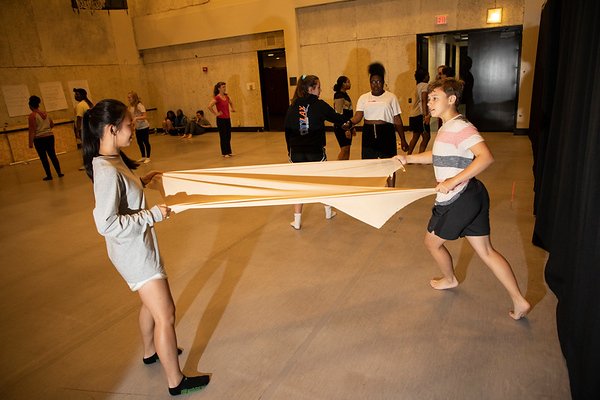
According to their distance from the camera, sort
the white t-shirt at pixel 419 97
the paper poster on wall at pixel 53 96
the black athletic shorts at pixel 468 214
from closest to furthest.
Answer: the black athletic shorts at pixel 468 214, the white t-shirt at pixel 419 97, the paper poster on wall at pixel 53 96

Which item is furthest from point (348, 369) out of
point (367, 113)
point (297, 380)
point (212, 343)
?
point (367, 113)

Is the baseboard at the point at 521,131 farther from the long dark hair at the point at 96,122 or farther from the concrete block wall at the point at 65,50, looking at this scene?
the concrete block wall at the point at 65,50

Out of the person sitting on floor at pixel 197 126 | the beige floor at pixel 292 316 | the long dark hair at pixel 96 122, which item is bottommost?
the beige floor at pixel 292 316

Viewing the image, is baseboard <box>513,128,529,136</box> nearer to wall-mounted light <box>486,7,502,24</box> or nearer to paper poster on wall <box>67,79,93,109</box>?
wall-mounted light <box>486,7,502,24</box>

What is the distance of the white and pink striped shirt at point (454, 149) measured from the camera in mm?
2279

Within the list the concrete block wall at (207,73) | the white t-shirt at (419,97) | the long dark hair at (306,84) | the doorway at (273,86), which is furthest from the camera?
the concrete block wall at (207,73)

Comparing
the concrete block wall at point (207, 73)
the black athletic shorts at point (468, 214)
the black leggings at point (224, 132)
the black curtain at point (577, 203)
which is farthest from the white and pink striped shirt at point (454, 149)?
the concrete block wall at point (207, 73)

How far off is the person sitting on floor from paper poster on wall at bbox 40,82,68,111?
3550 millimetres

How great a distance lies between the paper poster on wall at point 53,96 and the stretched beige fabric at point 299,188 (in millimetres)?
11073

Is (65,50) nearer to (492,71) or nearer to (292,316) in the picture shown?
(492,71)

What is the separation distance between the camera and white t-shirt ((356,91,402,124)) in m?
4.40

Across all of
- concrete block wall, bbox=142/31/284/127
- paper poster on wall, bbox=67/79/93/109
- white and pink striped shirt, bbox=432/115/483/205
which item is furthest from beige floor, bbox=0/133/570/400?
paper poster on wall, bbox=67/79/93/109

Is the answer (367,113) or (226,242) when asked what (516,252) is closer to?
(367,113)

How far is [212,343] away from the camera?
8.45 feet
